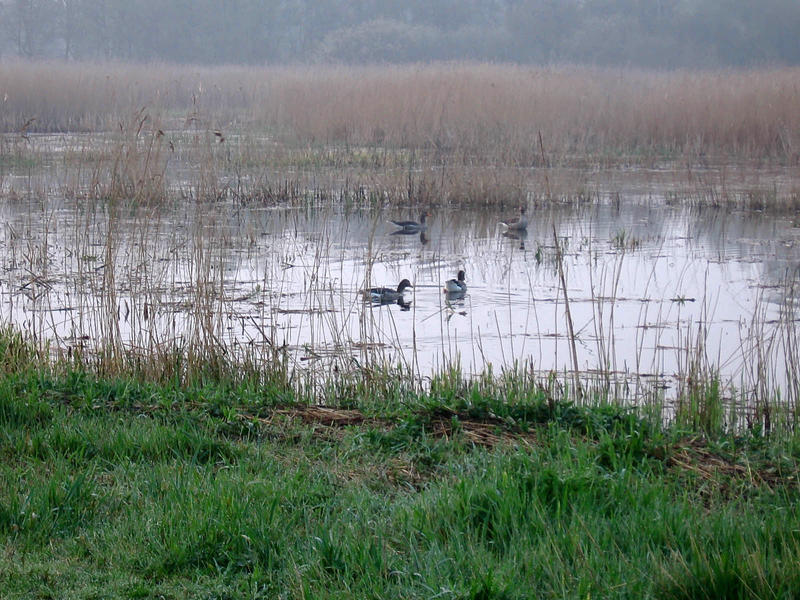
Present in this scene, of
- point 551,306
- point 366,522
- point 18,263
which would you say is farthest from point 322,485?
point 18,263

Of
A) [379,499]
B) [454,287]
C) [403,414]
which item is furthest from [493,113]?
[379,499]

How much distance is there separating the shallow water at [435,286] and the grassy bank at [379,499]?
1035 millimetres

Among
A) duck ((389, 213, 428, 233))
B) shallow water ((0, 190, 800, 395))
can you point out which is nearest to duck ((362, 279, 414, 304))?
shallow water ((0, 190, 800, 395))

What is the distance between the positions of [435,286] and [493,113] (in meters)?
11.0

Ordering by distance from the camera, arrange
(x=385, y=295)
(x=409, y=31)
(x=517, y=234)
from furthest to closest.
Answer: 1. (x=409, y=31)
2. (x=517, y=234)
3. (x=385, y=295)

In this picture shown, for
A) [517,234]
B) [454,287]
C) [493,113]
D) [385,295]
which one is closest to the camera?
[385,295]

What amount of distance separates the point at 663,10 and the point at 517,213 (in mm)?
36678

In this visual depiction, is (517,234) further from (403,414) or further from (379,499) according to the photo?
(379,499)

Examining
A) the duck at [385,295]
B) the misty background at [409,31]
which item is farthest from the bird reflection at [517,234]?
the misty background at [409,31]

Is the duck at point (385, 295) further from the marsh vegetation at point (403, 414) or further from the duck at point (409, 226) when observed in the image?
the duck at point (409, 226)

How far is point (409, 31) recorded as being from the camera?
46062mm

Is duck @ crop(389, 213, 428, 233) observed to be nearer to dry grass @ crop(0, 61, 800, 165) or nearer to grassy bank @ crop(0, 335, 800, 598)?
dry grass @ crop(0, 61, 800, 165)

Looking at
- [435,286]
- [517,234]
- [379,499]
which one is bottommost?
[379,499]

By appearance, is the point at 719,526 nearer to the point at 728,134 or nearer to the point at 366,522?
the point at 366,522
